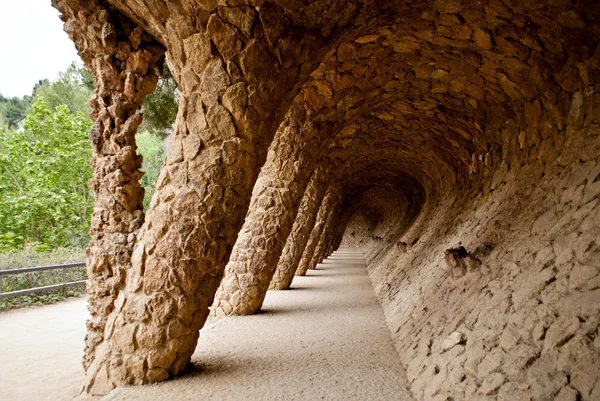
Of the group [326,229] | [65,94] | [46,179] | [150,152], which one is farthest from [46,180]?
[150,152]

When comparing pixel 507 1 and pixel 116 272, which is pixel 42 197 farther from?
pixel 507 1

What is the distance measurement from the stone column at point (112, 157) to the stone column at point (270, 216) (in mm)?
3266

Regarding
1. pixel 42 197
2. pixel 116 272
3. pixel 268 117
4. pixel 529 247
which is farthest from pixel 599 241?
pixel 42 197

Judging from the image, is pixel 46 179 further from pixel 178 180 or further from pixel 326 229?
pixel 178 180

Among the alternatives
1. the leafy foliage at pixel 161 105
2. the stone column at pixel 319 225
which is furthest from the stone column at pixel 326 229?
the leafy foliage at pixel 161 105

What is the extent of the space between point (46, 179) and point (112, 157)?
1537cm

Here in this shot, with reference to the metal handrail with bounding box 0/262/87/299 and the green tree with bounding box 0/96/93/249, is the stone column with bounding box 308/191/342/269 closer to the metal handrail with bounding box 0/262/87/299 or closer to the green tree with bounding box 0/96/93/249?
the metal handrail with bounding box 0/262/87/299

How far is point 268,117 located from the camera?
12.1ft

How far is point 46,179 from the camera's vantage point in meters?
16.7

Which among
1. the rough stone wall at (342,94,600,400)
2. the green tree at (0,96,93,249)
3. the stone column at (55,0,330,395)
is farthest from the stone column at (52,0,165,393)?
the green tree at (0,96,93,249)

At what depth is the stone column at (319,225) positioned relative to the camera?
13.0 m

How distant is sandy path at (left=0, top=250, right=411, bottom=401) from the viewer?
11.6 feet

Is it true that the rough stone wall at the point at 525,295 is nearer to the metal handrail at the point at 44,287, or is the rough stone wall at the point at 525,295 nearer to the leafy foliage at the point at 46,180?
the metal handrail at the point at 44,287

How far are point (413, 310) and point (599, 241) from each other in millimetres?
2743
